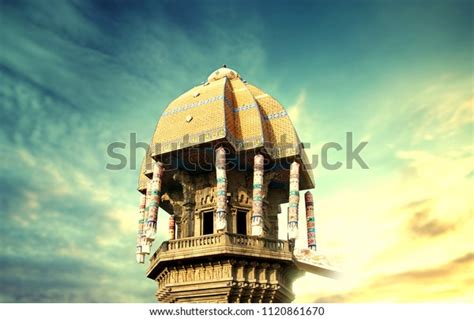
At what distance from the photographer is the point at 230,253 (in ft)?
81.6

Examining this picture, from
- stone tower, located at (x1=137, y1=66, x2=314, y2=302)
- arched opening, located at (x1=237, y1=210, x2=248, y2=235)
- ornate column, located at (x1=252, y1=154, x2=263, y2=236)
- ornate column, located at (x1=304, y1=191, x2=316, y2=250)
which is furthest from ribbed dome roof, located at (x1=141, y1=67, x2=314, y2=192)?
arched opening, located at (x1=237, y1=210, x2=248, y2=235)

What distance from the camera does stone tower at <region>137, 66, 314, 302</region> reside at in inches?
1006

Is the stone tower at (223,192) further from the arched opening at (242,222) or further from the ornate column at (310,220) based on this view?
the ornate column at (310,220)

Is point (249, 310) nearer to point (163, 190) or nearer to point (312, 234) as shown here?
point (312, 234)

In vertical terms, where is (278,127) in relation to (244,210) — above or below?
above

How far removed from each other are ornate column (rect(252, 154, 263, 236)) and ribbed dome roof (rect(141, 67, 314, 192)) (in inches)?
35.5

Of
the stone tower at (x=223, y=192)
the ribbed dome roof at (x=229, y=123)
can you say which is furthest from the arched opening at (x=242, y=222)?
the ribbed dome roof at (x=229, y=123)

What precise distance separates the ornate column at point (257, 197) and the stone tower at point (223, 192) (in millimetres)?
51

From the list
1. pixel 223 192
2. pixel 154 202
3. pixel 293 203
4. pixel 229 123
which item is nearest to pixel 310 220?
pixel 293 203

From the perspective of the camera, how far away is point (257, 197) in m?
27.0

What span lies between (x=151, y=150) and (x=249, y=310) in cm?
1121

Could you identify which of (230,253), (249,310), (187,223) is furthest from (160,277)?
(249,310)

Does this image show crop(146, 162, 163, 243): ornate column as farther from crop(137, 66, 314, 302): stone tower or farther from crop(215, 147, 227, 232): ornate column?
crop(215, 147, 227, 232): ornate column

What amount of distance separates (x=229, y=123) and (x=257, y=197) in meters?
4.31
